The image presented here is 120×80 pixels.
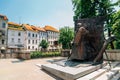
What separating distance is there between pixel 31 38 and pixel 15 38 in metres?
6.69

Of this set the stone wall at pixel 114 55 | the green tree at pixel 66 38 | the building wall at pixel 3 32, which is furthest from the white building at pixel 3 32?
the stone wall at pixel 114 55

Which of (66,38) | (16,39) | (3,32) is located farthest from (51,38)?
(3,32)

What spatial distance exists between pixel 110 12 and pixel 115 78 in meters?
14.9

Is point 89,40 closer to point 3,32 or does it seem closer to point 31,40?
point 3,32

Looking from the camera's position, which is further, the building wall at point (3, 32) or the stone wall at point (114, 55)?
the building wall at point (3, 32)

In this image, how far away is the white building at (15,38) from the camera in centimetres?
3950

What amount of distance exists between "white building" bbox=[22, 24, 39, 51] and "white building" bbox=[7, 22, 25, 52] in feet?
4.96

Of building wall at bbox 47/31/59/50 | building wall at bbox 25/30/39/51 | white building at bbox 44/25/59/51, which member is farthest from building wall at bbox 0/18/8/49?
building wall at bbox 47/31/59/50

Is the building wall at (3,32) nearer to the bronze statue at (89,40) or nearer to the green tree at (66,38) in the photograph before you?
the green tree at (66,38)

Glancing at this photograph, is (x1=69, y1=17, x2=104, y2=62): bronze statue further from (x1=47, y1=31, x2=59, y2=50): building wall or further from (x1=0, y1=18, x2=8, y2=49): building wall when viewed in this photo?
(x1=47, y1=31, x2=59, y2=50): building wall

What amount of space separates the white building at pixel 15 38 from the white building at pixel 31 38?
151cm

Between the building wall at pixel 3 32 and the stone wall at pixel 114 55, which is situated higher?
the building wall at pixel 3 32

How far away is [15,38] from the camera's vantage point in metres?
41.3

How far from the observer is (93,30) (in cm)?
1102
